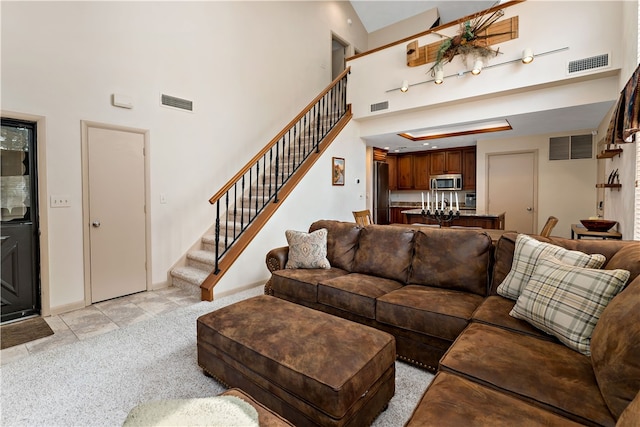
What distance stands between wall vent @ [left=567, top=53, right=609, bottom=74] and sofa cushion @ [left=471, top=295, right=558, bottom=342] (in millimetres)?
3176

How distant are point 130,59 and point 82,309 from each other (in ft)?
9.71

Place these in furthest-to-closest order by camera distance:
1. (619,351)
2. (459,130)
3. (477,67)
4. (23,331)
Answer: (459,130), (477,67), (23,331), (619,351)

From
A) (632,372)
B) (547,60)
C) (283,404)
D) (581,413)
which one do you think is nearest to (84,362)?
(283,404)

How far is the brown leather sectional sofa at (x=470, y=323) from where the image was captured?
3.49 feet

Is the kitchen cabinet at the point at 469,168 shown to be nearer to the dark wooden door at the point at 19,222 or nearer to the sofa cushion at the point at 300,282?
the sofa cushion at the point at 300,282

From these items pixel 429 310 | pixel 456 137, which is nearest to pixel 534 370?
pixel 429 310

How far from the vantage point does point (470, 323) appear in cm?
187

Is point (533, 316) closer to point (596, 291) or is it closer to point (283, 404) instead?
point (596, 291)

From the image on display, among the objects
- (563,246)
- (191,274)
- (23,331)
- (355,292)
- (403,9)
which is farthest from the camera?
(403,9)

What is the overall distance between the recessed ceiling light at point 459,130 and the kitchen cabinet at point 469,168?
126 centimetres

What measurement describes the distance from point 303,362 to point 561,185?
6.52 meters

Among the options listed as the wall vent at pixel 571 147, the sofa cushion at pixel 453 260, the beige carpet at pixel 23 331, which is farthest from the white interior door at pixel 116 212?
the wall vent at pixel 571 147

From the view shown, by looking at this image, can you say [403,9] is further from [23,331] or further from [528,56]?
[23,331]

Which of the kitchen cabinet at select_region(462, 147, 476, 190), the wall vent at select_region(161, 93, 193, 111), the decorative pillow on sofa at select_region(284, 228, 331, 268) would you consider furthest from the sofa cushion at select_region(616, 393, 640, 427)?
the kitchen cabinet at select_region(462, 147, 476, 190)
